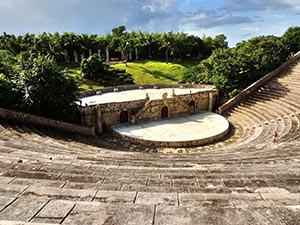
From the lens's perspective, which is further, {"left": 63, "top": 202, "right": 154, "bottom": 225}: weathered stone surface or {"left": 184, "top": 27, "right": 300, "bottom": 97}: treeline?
{"left": 184, "top": 27, "right": 300, "bottom": 97}: treeline

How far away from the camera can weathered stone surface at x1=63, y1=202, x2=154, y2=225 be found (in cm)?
351

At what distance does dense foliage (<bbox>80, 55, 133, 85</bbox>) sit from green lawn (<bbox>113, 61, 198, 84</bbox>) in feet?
17.0

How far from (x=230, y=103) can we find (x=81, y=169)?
28047 mm

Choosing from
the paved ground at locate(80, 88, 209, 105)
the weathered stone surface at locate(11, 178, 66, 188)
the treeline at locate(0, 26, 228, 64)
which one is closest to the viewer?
the weathered stone surface at locate(11, 178, 66, 188)

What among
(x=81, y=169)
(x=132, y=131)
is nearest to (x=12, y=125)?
(x=132, y=131)

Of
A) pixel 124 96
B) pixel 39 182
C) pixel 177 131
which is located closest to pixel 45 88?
pixel 177 131

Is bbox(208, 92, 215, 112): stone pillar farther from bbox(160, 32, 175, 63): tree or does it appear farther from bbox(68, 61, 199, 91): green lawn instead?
bbox(160, 32, 175, 63): tree

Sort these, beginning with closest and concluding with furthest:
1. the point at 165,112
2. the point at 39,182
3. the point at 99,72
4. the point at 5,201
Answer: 1. the point at 5,201
2. the point at 39,182
3. the point at 165,112
4. the point at 99,72

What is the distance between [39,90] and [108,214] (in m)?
19.8

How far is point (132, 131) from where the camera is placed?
84.6 ft

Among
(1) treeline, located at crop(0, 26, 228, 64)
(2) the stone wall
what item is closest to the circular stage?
(2) the stone wall

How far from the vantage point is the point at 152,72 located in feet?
183

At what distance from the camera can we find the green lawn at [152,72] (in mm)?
50800

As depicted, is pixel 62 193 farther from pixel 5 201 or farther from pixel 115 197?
pixel 115 197
